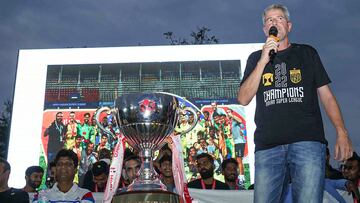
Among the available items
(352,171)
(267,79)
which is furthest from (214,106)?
(267,79)

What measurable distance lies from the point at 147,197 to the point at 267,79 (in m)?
0.74

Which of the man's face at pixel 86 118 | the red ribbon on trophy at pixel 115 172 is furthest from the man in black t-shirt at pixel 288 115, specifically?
the man's face at pixel 86 118

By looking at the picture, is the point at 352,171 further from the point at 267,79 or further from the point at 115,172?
the point at 115,172

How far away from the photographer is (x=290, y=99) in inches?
66.0

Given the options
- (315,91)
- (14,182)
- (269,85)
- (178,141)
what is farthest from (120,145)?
(14,182)

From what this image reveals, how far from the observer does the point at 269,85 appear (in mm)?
1737

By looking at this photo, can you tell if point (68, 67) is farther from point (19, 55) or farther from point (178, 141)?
point (178, 141)

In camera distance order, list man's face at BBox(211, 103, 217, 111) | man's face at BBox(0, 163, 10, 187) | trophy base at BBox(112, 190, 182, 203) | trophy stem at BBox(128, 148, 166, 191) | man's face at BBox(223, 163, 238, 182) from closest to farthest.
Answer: trophy base at BBox(112, 190, 182, 203) < trophy stem at BBox(128, 148, 166, 191) < man's face at BBox(0, 163, 10, 187) < man's face at BBox(223, 163, 238, 182) < man's face at BBox(211, 103, 217, 111)

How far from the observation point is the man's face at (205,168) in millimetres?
4197

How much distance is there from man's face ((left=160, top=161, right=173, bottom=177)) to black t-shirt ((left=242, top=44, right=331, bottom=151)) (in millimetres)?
2255

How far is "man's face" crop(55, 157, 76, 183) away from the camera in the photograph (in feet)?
10.4

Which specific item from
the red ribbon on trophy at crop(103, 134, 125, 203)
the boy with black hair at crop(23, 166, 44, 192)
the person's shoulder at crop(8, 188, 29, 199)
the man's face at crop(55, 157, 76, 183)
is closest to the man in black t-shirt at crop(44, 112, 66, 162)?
the boy with black hair at crop(23, 166, 44, 192)

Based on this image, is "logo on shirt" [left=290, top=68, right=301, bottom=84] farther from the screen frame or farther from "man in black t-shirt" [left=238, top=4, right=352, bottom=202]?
the screen frame

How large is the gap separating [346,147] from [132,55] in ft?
17.3
